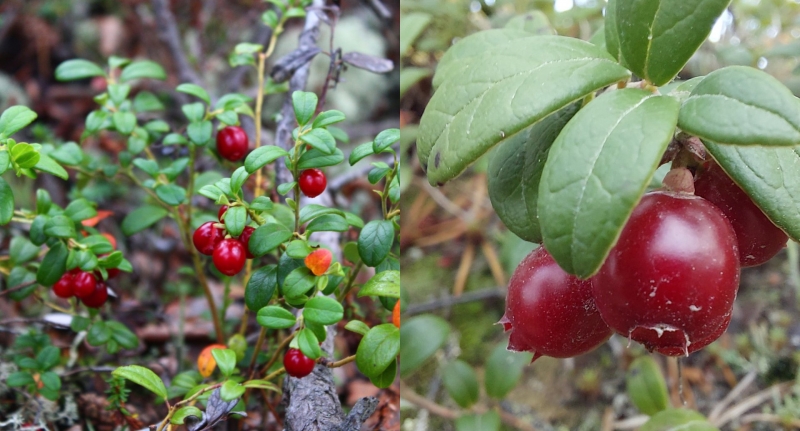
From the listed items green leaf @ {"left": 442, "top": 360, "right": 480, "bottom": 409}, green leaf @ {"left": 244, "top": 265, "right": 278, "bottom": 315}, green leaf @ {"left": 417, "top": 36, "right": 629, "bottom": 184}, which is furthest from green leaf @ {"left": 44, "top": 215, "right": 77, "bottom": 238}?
green leaf @ {"left": 442, "top": 360, "right": 480, "bottom": 409}

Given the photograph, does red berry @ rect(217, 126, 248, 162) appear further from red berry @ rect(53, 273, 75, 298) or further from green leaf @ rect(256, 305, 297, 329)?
green leaf @ rect(256, 305, 297, 329)

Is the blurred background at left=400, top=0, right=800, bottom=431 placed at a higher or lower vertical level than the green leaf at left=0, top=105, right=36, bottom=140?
lower

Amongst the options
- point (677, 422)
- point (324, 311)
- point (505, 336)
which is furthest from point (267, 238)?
point (505, 336)

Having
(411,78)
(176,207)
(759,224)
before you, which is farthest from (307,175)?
(411,78)

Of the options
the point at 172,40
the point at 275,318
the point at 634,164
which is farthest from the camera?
the point at 172,40

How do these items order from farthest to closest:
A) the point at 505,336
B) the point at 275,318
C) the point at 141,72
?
the point at 505,336
the point at 141,72
the point at 275,318

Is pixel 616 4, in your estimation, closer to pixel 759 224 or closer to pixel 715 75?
pixel 715 75

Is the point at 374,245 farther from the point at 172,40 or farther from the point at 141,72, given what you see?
the point at 172,40
